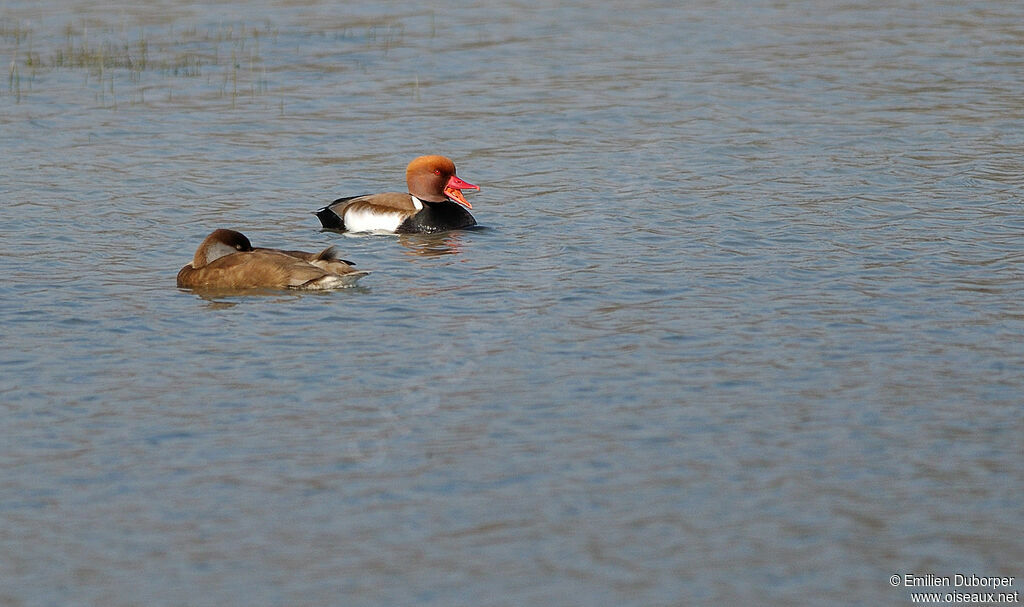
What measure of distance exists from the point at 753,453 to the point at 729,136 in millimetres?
9658

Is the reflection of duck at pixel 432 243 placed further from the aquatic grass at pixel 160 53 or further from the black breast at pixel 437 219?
the aquatic grass at pixel 160 53

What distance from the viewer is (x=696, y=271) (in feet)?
36.4

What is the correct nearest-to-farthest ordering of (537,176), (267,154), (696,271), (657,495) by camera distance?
(657,495), (696,271), (537,176), (267,154)

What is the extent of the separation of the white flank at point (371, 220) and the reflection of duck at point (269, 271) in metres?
2.13

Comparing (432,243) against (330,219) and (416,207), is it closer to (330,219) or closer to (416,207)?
(416,207)

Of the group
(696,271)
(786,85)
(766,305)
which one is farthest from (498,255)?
(786,85)

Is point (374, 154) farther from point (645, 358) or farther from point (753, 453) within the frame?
point (753, 453)

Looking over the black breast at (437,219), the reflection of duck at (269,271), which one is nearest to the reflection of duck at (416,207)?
the black breast at (437,219)

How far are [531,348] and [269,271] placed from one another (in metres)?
2.59

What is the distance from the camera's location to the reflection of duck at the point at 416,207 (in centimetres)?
1306

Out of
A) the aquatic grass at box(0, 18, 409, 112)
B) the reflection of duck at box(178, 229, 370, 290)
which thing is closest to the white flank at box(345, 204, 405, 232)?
the reflection of duck at box(178, 229, 370, 290)

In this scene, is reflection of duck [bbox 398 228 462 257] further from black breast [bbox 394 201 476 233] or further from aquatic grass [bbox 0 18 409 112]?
aquatic grass [bbox 0 18 409 112]

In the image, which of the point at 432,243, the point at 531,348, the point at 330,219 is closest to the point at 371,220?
the point at 330,219

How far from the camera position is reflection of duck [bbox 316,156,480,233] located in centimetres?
1306
